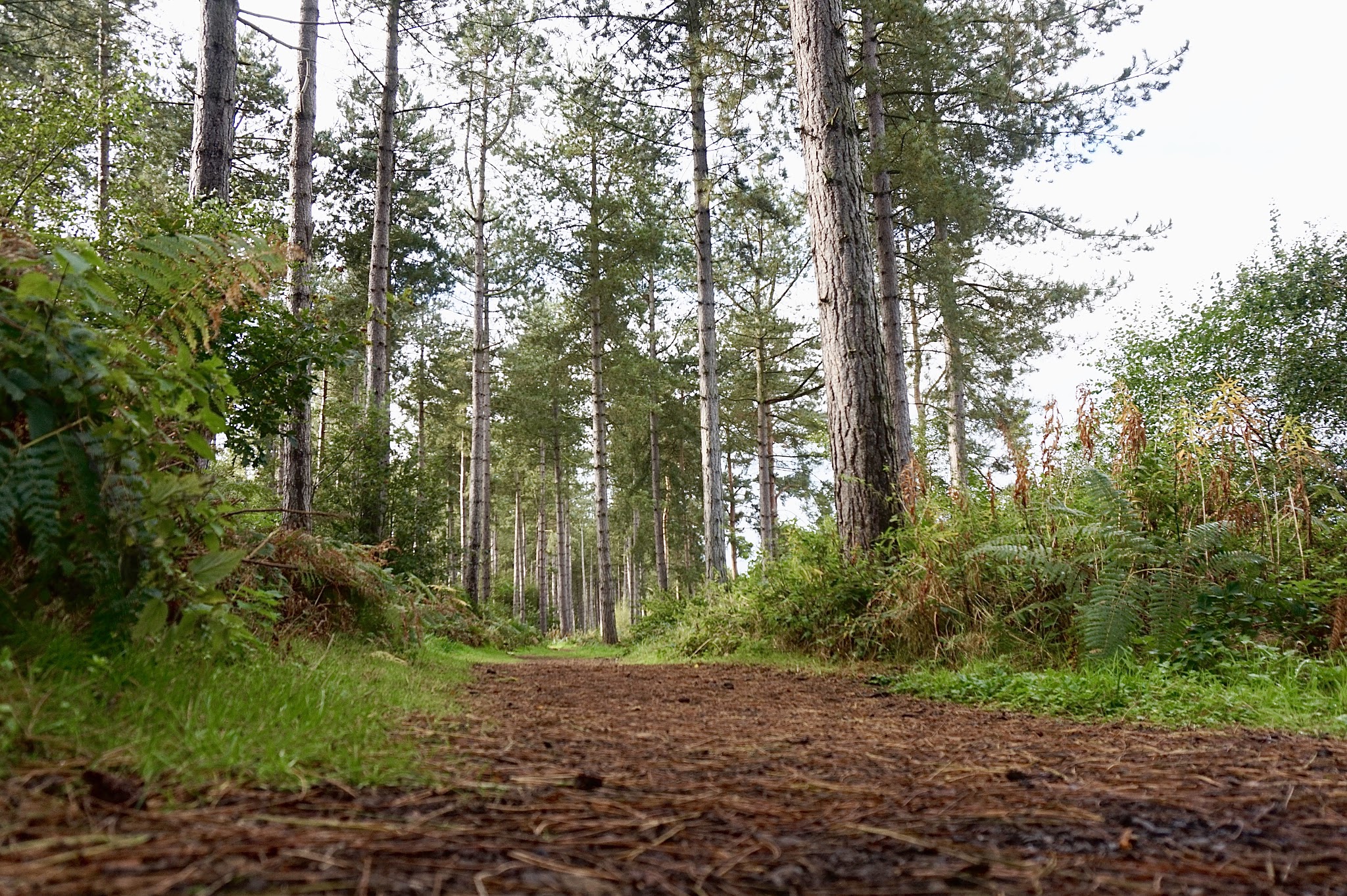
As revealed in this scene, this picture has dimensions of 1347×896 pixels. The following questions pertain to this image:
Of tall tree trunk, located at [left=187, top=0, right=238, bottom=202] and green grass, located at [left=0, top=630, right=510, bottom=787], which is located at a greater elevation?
tall tree trunk, located at [left=187, top=0, right=238, bottom=202]

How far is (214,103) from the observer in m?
7.15

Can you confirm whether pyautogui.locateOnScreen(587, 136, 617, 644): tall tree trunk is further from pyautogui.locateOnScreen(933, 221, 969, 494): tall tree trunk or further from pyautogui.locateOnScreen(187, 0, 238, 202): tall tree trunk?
pyautogui.locateOnScreen(187, 0, 238, 202): tall tree trunk

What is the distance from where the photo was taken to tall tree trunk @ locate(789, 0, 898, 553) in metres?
6.67

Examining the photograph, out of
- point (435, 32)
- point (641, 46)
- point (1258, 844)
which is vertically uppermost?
point (435, 32)

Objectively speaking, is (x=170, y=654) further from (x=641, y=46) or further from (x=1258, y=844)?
(x=641, y=46)

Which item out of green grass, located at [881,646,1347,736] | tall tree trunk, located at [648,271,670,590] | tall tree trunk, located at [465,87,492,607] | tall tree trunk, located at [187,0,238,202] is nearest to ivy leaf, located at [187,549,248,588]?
green grass, located at [881,646,1347,736]

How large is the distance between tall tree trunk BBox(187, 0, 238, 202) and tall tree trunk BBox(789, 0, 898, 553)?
5.62 m

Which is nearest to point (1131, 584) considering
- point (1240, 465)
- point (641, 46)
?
point (1240, 465)

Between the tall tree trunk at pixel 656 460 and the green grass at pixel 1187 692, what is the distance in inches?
665

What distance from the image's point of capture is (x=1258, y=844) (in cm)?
152

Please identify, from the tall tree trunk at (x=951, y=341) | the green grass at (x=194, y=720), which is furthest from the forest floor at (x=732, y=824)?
the tall tree trunk at (x=951, y=341)

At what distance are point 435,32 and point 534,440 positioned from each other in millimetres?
15700

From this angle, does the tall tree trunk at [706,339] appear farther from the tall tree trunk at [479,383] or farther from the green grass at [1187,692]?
the green grass at [1187,692]

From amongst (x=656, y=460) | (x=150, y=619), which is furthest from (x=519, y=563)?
(x=150, y=619)
